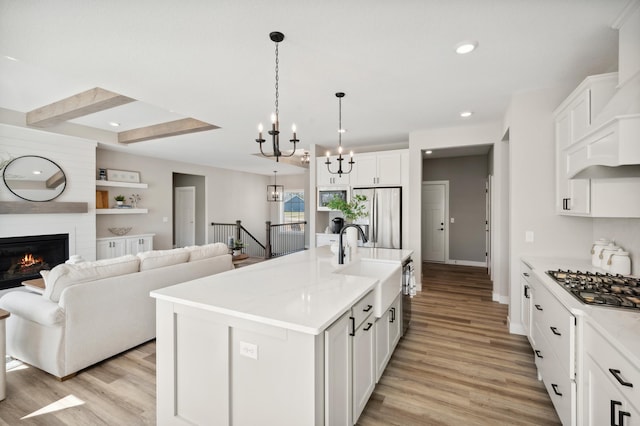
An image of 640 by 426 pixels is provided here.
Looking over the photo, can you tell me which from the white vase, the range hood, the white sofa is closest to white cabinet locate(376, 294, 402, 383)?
the white vase

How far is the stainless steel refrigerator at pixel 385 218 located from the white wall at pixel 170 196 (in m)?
5.42

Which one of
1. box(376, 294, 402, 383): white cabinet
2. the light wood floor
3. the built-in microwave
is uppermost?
the built-in microwave

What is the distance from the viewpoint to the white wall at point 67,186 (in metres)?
4.45

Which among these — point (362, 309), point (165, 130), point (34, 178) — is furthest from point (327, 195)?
point (34, 178)

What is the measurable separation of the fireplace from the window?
731 centimetres

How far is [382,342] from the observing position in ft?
7.64

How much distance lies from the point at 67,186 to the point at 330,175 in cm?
480

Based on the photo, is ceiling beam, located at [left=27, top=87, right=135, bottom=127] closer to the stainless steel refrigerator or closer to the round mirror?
the round mirror

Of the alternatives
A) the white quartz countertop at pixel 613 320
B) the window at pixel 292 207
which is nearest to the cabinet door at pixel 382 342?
the white quartz countertop at pixel 613 320

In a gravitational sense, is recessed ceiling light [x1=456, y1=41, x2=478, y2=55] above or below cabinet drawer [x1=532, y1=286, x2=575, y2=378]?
above

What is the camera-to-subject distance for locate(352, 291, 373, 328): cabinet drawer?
1.76 metres

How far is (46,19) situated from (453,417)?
12.7ft

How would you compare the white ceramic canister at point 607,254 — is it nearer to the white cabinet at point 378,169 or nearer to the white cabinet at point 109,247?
the white cabinet at point 378,169

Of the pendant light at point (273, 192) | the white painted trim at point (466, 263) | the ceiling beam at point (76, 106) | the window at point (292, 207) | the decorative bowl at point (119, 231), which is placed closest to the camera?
the ceiling beam at point (76, 106)
